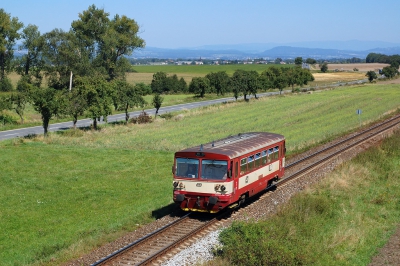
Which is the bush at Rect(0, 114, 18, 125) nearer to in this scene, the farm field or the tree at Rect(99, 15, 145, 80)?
the farm field

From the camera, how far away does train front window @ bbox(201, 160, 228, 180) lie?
1705 centimetres

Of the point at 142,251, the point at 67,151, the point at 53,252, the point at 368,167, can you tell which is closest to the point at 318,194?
the point at 368,167

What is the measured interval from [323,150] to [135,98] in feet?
90.4

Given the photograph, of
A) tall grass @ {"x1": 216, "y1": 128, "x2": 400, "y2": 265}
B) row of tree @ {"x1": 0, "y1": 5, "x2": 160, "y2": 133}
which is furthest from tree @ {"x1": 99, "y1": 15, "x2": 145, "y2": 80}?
tall grass @ {"x1": 216, "y1": 128, "x2": 400, "y2": 265}

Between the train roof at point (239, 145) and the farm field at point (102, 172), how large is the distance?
3.35 meters

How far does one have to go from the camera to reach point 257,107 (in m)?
67.6

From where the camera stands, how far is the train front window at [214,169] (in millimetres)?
17047

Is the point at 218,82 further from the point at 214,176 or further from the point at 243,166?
the point at 214,176

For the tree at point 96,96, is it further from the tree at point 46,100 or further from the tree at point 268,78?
the tree at point 268,78

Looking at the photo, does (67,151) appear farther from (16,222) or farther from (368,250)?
(368,250)

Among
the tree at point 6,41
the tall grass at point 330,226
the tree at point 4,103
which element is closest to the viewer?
the tall grass at point 330,226

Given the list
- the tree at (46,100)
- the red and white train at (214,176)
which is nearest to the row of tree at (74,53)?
the tree at (46,100)

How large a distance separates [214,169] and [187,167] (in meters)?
1.06

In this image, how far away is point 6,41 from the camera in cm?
6781
